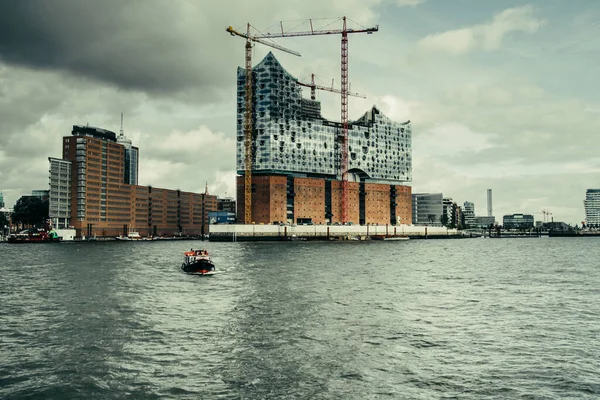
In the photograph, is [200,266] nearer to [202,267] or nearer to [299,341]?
[202,267]

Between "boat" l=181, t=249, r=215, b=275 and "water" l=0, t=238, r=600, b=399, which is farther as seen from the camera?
"boat" l=181, t=249, r=215, b=275

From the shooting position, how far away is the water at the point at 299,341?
25.4 m

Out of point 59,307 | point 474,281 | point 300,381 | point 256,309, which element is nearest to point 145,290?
point 59,307

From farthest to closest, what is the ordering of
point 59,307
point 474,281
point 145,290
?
1. point 474,281
2. point 145,290
3. point 59,307

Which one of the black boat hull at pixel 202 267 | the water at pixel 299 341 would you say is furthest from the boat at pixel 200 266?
the water at pixel 299 341

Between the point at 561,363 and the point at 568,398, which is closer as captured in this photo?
the point at 568,398

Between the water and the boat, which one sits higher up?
the boat

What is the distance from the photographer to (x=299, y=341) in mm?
33875

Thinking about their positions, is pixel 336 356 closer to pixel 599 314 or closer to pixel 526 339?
pixel 526 339

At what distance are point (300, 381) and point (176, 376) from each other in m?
6.45

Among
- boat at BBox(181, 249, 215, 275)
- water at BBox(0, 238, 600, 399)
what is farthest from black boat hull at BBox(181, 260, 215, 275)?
water at BBox(0, 238, 600, 399)

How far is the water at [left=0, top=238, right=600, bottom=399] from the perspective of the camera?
25406mm

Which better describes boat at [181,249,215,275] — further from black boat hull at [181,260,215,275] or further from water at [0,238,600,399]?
water at [0,238,600,399]

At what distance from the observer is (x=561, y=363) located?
29.5m
